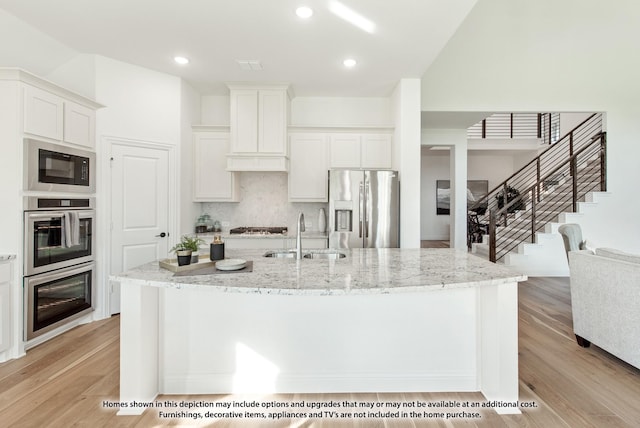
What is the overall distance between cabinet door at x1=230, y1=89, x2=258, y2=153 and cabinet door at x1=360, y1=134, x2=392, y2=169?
147 cm

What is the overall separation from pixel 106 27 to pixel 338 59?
220 centimetres

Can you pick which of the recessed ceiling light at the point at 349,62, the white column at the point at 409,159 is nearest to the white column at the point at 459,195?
the white column at the point at 409,159

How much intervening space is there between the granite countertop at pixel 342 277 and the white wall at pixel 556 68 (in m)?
3.72

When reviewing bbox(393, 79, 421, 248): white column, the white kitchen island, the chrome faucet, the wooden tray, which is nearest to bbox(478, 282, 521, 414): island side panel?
the white kitchen island

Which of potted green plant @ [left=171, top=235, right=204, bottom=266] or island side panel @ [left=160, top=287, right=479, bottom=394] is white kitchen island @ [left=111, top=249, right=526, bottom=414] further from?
potted green plant @ [left=171, top=235, right=204, bottom=266]

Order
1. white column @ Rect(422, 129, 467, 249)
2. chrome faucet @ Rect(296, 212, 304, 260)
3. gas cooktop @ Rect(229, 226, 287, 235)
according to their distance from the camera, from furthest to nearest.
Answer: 1. white column @ Rect(422, 129, 467, 249)
2. gas cooktop @ Rect(229, 226, 287, 235)
3. chrome faucet @ Rect(296, 212, 304, 260)

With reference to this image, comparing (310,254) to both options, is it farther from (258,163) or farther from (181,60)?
(181,60)

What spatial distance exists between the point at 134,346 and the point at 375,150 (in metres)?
3.61

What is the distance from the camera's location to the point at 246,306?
2.10 m

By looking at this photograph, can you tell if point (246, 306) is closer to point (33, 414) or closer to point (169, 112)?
point (33, 414)

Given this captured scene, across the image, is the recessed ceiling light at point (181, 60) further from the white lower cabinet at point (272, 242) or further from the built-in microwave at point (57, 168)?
the white lower cabinet at point (272, 242)

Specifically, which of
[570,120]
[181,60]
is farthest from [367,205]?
[570,120]

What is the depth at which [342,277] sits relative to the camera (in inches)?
71.0

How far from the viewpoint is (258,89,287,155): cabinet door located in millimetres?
4312
